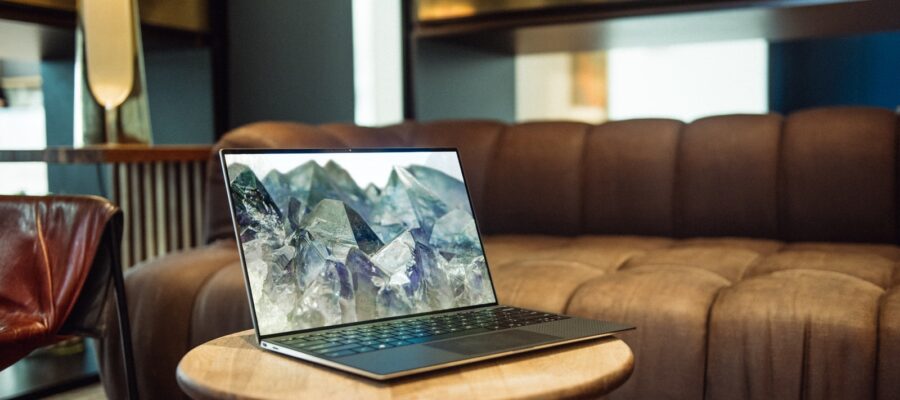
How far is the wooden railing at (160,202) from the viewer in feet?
7.79

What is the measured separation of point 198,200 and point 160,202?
106mm

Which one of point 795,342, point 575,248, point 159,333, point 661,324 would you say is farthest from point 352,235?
point 575,248

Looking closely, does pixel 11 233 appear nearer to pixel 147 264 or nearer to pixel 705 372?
pixel 147 264

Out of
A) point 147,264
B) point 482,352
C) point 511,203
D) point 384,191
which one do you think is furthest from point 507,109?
point 482,352

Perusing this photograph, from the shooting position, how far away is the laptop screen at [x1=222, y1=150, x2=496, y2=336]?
0.98 metres

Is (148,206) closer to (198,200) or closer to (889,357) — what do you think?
(198,200)

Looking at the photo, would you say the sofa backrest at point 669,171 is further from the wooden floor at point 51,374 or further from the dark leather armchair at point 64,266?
→ the wooden floor at point 51,374

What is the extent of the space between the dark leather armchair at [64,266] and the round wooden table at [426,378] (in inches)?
25.8

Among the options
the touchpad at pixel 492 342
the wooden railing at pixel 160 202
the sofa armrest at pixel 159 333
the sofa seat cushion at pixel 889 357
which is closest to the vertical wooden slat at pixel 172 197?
the wooden railing at pixel 160 202

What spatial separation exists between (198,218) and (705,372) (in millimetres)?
1526

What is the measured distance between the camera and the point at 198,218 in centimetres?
246

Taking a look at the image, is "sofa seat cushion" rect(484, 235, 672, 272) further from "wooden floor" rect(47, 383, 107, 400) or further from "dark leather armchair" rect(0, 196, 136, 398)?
"wooden floor" rect(47, 383, 107, 400)

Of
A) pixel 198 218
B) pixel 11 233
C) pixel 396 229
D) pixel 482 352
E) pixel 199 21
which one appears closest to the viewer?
pixel 482 352

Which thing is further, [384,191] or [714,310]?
[714,310]
